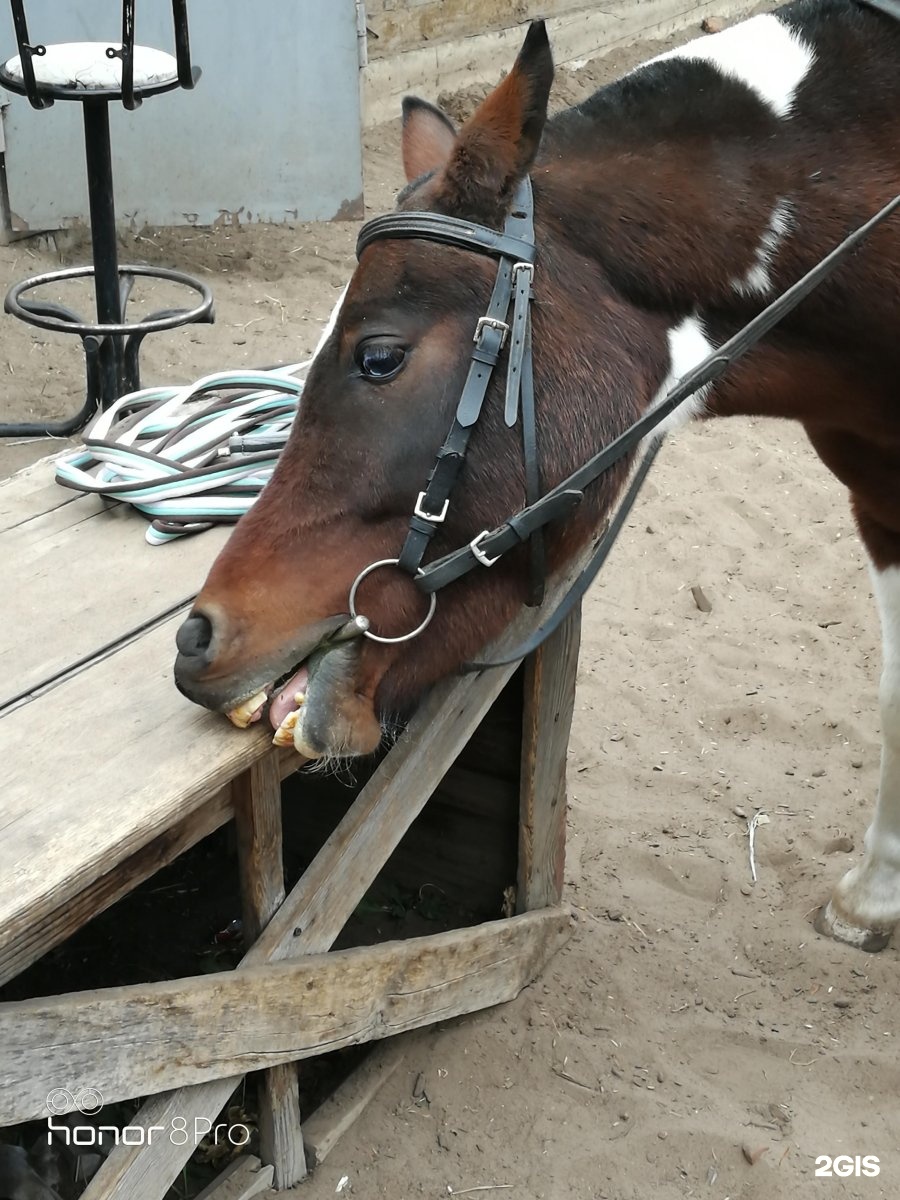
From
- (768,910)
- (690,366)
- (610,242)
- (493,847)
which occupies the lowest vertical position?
(768,910)

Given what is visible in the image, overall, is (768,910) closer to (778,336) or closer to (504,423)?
(778,336)

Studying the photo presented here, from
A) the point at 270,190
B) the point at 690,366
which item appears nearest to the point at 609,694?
the point at 690,366

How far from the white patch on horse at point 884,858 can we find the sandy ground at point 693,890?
0.08 meters

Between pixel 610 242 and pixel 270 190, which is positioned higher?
pixel 610 242

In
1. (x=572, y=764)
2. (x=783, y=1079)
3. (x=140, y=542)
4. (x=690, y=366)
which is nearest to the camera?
(x=690, y=366)

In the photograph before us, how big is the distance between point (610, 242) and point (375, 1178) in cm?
170

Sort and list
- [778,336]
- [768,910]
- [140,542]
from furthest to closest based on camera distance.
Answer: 1. [768,910]
2. [140,542]
3. [778,336]

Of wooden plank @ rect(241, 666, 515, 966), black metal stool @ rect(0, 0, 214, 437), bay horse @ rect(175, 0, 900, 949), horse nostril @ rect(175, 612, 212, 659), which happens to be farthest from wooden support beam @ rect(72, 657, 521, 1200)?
black metal stool @ rect(0, 0, 214, 437)

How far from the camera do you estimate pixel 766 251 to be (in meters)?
1.85

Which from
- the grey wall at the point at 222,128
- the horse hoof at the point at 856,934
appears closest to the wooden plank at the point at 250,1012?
the horse hoof at the point at 856,934

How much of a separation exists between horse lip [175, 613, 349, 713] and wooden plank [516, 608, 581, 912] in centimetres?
84

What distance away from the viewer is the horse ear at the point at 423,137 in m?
1.97

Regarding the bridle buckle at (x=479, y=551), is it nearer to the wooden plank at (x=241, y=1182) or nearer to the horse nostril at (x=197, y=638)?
the horse nostril at (x=197, y=638)

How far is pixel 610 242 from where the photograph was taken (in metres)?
1.76
